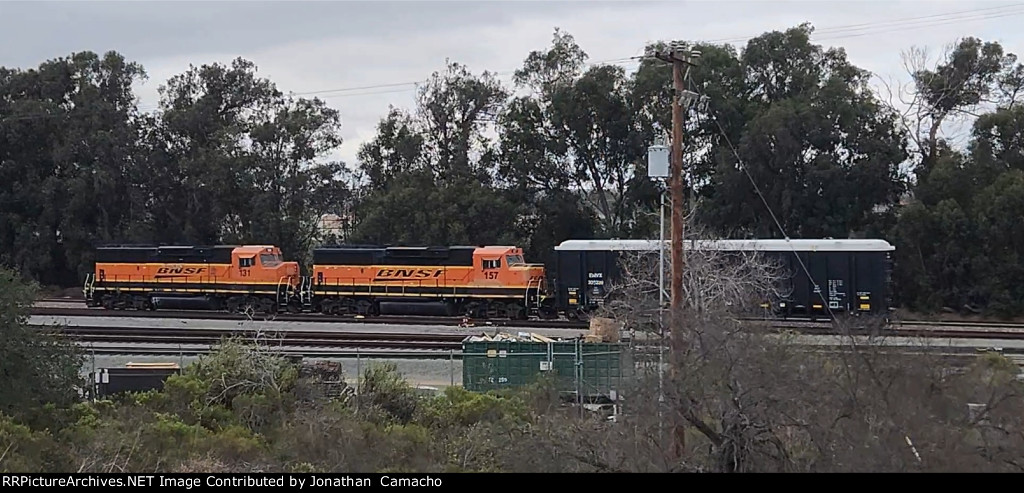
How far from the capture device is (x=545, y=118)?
50125 mm

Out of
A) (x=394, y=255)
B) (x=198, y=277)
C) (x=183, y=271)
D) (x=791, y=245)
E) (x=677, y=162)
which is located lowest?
(x=198, y=277)

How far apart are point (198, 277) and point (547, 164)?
60.4 ft

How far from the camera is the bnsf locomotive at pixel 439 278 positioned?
106 ft

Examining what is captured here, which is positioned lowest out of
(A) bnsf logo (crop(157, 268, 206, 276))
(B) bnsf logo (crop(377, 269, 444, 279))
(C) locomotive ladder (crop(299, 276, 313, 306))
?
(C) locomotive ladder (crop(299, 276, 313, 306))

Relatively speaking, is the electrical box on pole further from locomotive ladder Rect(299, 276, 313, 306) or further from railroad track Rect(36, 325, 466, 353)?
locomotive ladder Rect(299, 276, 313, 306)

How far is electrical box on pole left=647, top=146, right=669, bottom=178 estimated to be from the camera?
16.6 m

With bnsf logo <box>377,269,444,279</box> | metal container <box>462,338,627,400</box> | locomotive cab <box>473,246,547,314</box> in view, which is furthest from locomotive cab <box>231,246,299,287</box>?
metal container <box>462,338,627,400</box>

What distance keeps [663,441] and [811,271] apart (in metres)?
22.3

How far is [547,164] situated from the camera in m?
49.5

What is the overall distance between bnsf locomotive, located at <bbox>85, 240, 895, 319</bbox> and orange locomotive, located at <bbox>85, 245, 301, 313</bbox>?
41 mm

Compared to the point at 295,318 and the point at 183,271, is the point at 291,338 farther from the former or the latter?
the point at 183,271

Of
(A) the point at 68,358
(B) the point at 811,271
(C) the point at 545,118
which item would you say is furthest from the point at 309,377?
(C) the point at 545,118

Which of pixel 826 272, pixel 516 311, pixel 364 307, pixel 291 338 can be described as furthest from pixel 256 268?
pixel 826 272

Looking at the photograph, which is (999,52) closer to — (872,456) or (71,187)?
(872,456)
